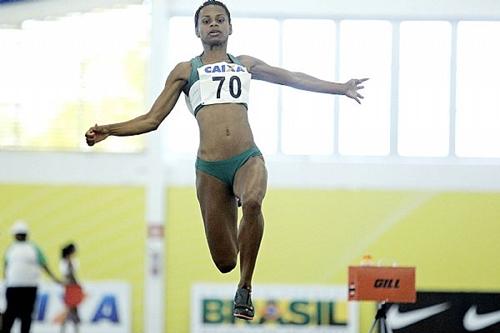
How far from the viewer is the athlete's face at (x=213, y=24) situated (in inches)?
230

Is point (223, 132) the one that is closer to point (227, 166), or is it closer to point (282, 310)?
point (227, 166)

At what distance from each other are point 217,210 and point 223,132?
439 millimetres

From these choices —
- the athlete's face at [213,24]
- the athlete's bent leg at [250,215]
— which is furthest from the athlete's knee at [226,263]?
the athlete's face at [213,24]

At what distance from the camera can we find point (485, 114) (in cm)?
1346

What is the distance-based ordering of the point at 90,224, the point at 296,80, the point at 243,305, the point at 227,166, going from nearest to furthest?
the point at 243,305 < the point at 227,166 < the point at 296,80 < the point at 90,224

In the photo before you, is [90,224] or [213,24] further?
[90,224]

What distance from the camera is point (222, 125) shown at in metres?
5.84

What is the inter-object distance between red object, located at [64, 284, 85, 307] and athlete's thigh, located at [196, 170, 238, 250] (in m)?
7.42

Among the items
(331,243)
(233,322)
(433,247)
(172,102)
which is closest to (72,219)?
(233,322)

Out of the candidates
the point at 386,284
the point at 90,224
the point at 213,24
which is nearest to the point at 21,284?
the point at 90,224

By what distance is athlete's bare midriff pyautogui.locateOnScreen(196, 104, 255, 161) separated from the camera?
5.82 m

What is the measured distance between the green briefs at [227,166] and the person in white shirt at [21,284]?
6.58 metres

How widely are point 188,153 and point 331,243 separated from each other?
2.12m

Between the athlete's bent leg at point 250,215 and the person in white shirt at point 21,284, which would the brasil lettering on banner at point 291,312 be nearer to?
the person in white shirt at point 21,284
